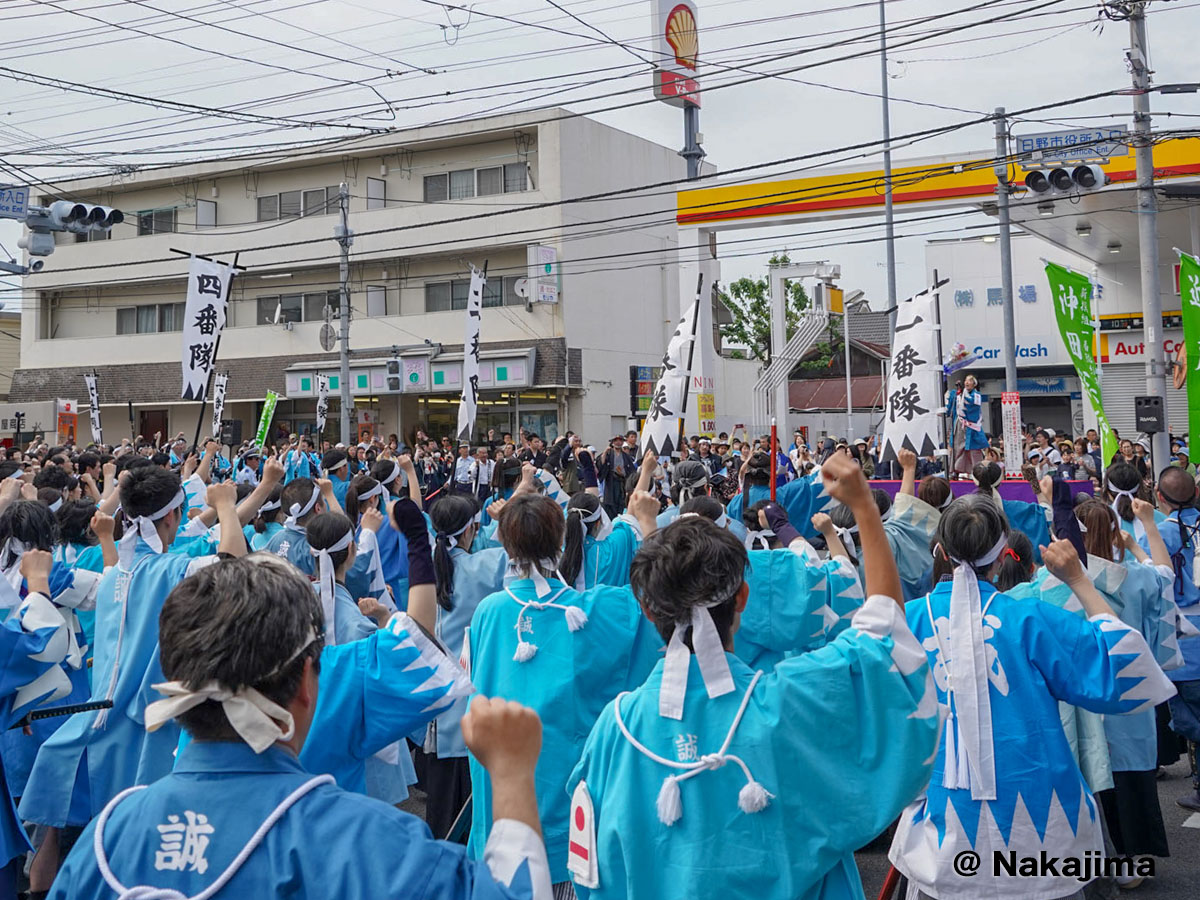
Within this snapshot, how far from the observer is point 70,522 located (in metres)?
6.34

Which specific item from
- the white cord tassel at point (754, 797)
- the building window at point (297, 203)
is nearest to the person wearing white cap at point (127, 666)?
the white cord tassel at point (754, 797)

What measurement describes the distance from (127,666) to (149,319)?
3449cm

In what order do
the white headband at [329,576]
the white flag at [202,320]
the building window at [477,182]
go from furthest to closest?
the building window at [477,182] < the white flag at [202,320] < the white headband at [329,576]

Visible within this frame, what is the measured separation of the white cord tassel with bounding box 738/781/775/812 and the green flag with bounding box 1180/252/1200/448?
409 inches

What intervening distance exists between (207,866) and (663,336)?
3207 cm

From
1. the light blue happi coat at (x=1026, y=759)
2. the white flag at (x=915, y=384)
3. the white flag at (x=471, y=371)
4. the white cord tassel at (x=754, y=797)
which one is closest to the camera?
the white cord tassel at (x=754, y=797)

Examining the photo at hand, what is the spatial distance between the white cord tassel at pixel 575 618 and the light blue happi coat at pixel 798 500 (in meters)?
3.62

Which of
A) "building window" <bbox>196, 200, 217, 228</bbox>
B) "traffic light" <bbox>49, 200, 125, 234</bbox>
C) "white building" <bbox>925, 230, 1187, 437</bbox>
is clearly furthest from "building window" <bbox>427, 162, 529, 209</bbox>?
"traffic light" <bbox>49, 200, 125, 234</bbox>

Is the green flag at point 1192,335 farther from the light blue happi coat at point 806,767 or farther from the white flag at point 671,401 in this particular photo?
the light blue happi coat at point 806,767

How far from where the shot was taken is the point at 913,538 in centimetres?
627

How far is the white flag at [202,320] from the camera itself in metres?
15.4

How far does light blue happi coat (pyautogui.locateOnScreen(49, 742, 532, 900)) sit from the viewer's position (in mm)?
1601

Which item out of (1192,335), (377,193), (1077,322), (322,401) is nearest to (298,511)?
(1192,335)

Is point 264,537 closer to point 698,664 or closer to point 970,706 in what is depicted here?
point 970,706
